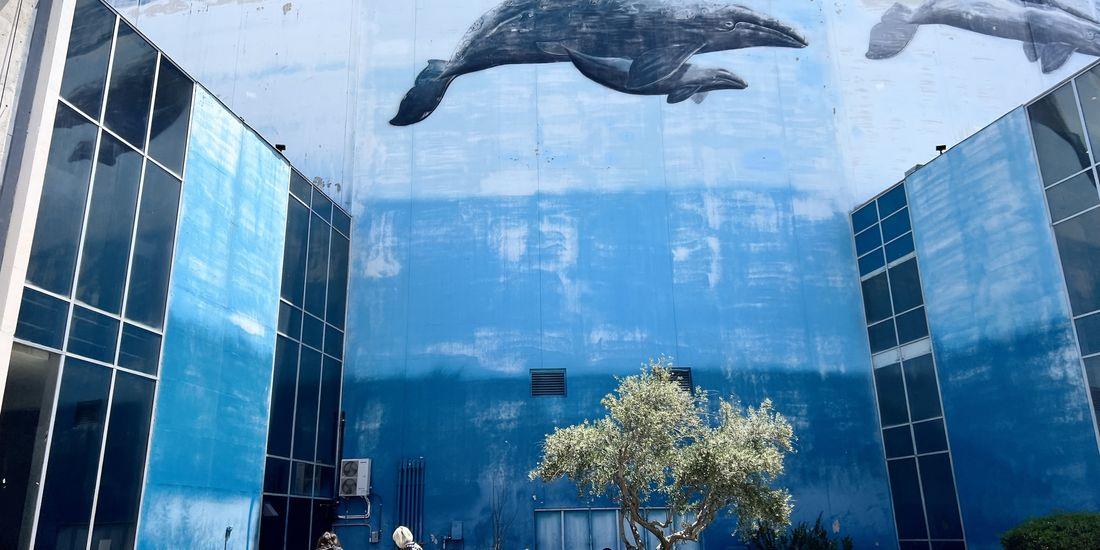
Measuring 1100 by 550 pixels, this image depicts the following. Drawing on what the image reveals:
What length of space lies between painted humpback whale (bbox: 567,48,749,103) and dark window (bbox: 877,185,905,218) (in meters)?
6.06

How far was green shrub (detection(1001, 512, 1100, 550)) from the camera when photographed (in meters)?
14.9

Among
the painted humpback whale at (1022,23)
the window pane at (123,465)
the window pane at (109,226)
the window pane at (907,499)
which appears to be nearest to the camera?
the window pane at (123,465)

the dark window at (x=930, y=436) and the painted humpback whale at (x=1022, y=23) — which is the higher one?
the painted humpback whale at (x=1022, y=23)

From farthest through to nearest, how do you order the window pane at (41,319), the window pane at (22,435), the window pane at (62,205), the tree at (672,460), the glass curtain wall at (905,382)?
the glass curtain wall at (905,382)
the tree at (672,460)
the window pane at (62,205)
the window pane at (41,319)
the window pane at (22,435)

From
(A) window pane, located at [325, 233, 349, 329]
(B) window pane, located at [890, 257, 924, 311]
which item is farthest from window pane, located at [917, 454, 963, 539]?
(A) window pane, located at [325, 233, 349, 329]

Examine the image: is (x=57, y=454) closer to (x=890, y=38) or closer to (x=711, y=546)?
(x=711, y=546)

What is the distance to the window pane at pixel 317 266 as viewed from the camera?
2234cm

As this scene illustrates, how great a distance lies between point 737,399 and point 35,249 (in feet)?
57.4

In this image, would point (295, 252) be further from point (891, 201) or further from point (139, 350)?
point (891, 201)

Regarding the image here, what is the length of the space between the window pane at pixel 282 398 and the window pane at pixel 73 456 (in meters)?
5.54

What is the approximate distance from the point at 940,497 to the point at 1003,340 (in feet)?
14.9

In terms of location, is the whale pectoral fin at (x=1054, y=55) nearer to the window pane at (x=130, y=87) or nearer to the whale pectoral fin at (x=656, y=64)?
the whale pectoral fin at (x=656, y=64)

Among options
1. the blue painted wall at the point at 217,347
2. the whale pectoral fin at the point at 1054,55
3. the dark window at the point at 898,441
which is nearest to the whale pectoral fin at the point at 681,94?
the dark window at the point at 898,441

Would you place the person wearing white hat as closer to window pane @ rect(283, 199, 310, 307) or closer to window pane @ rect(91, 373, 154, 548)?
window pane @ rect(91, 373, 154, 548)
